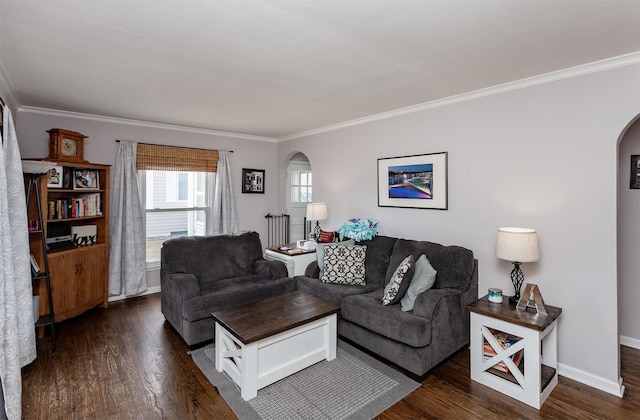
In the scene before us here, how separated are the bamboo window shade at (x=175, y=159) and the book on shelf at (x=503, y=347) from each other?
4.20 metres

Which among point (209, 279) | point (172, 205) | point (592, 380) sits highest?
point (172, 205)

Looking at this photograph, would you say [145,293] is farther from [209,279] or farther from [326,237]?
[326,237]

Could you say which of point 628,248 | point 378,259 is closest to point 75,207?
point 378,259

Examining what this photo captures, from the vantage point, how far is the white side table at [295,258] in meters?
4.03

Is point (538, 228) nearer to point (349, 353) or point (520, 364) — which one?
point (520, 364)

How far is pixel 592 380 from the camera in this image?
2.47 metres

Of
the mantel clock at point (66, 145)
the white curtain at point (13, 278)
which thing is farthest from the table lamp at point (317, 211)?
the white curtain at point (13, 278)

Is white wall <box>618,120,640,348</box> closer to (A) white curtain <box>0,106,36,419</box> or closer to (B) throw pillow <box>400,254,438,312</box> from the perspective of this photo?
(B) throw pillow <box>400,254,438,312</box>

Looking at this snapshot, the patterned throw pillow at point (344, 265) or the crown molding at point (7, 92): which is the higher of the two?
the crown molding at point (7, 92)

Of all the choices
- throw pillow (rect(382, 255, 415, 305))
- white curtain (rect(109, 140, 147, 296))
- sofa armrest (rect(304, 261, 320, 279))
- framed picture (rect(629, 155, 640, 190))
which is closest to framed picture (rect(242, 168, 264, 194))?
white curtain (rect(109, 140, 147, 296))

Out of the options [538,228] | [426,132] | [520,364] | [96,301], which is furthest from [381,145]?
[96,301]

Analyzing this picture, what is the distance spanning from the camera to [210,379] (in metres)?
2.51

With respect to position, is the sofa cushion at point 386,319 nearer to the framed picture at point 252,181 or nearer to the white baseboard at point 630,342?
the white baseboard at point 630,342

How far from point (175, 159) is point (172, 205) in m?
0.69
